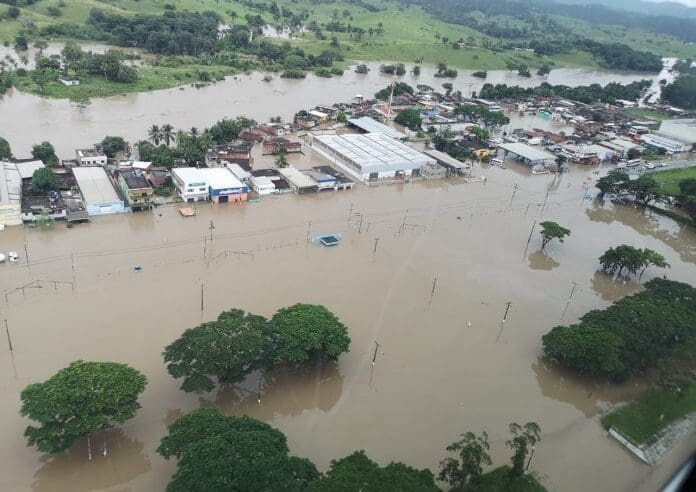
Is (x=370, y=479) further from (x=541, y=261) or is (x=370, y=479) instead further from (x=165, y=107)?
(x=165, y=107)

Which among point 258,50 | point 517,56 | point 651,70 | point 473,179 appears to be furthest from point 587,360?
point 651,70

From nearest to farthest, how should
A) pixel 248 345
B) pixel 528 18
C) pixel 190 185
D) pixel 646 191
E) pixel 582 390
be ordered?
pixel 248 345
pixel 582 390
pixel 190 185
pixel 646 191
pixel 528 18

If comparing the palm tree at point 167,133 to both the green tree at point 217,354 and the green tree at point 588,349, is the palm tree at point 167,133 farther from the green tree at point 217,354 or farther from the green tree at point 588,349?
the green tree at point 588,349

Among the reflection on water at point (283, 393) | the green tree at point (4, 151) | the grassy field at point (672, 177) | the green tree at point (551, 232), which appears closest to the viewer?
the reflection on water at point (283, 393)

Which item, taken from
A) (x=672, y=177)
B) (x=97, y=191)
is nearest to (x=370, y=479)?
(x=97, y=191)

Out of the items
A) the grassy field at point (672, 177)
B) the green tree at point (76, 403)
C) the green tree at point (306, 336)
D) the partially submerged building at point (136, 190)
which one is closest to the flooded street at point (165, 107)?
the partially submerged building at point (136, 190)

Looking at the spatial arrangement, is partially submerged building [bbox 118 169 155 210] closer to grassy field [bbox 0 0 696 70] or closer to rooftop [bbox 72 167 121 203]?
rooftop [bbox 72 167 121 203]
